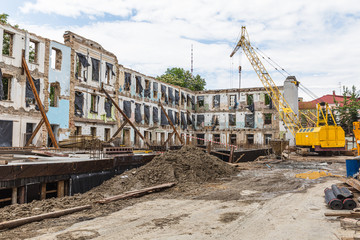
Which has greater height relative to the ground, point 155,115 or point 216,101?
point 216,101

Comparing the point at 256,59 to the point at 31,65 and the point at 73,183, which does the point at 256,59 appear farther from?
the point at 73,183

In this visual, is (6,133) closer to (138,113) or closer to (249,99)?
(138,113)

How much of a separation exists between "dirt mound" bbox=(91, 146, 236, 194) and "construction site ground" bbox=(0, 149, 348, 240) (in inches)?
3.2

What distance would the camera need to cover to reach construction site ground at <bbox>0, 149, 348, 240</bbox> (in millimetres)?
6453

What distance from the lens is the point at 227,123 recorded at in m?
46.9

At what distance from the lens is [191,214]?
8.15m

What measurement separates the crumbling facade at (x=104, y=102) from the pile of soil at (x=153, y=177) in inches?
465

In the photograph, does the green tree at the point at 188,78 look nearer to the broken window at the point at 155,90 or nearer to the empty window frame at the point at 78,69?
the broken window at the point at 155,90

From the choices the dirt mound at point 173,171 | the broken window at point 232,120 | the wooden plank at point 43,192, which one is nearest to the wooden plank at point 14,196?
the wooden plank at point 43,192

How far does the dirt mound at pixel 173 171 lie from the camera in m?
12.5

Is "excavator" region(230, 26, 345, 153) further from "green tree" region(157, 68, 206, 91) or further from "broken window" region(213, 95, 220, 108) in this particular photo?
"green tree" region(157, 68, 206, 91)

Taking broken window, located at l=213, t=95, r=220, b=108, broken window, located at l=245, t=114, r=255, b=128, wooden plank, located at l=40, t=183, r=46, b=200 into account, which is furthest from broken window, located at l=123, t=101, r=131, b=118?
wooden plank, located at l=40, t=183, r=46, b=200

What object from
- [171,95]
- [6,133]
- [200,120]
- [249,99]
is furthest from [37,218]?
[200,120]

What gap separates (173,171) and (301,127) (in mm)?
29051
